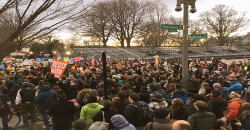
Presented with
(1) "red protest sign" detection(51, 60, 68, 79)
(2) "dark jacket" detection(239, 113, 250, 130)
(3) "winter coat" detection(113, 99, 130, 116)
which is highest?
(1) "red protest sign" detection(51, 60, 68, 79)

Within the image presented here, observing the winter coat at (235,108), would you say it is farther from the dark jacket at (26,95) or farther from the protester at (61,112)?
the dark jacket at (26,95)

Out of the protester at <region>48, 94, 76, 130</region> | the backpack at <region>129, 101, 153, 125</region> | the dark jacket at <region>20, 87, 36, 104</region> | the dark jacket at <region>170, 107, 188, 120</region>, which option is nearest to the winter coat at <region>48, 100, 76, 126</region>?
the protester at <region>48, 94, 76, 130</region>

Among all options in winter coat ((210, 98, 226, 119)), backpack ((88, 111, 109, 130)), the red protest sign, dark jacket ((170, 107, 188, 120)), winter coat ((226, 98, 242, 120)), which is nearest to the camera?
backpack ((88, 111, 109, 130))

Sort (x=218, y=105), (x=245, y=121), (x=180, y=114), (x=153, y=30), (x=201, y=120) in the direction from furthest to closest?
1. (x=153, y=30)
2. (x=218, y=105)
3. (x=180, y=114)
4. (x=245, y=121)
5. (x=201, y=120)

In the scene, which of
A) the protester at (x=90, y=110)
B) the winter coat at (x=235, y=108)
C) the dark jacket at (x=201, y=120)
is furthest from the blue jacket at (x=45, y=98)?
the winter coat at (x=235, y=108)

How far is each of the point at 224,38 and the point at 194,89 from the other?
48215 mm

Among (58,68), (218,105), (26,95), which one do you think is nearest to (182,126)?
(218,105)

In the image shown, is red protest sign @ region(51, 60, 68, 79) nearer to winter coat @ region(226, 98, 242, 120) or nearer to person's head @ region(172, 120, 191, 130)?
winter coat @ region(226, 98, 242, 120)

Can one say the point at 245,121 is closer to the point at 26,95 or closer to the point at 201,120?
the point at 201,120

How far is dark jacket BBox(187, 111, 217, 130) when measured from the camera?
3779mm

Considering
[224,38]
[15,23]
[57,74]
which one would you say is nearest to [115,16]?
[224,38]

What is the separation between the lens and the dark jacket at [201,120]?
3779 mm

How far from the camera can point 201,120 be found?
150 inches

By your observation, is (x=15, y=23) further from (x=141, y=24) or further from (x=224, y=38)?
(x=224, y=38)
